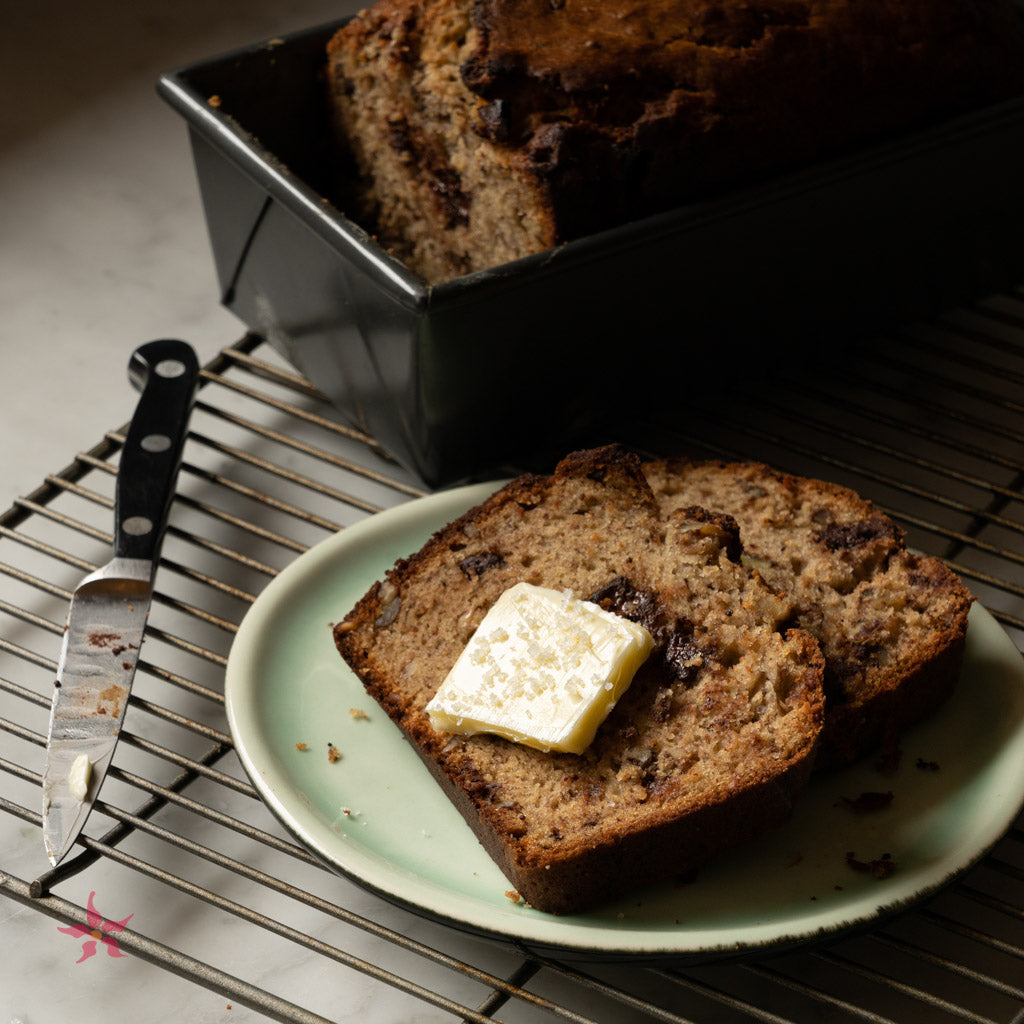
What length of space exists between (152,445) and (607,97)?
0.74 m

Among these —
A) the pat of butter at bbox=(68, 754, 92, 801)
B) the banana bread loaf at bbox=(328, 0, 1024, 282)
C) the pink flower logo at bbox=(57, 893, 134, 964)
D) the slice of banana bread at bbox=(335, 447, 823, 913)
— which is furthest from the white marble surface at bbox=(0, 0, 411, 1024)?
the banana bread loaf at bbox=(328, 0, 1024, 282)

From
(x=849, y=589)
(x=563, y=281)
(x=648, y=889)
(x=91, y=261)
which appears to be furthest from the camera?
(x=91, y=261)

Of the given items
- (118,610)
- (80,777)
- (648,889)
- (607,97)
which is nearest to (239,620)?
(118,610)

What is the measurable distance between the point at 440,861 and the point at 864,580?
1.87ft

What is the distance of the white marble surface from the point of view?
1.39 meters

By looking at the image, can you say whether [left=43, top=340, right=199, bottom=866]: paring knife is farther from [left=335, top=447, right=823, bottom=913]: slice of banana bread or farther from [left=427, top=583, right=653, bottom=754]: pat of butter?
[left=427, top=583, right=653, bottom=754]: pat of butter

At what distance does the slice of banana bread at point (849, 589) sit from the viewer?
4.73 ft

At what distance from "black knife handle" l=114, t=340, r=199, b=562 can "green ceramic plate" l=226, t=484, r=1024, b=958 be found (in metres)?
0.19

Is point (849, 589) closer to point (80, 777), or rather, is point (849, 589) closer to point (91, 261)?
point (80, 777)

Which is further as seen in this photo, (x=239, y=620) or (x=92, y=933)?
(x=239, y=620)

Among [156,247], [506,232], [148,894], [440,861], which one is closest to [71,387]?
[156,247]

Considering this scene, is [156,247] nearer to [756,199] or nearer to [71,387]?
[71,387]

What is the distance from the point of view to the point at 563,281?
1737mm

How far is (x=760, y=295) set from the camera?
6.43 ft
